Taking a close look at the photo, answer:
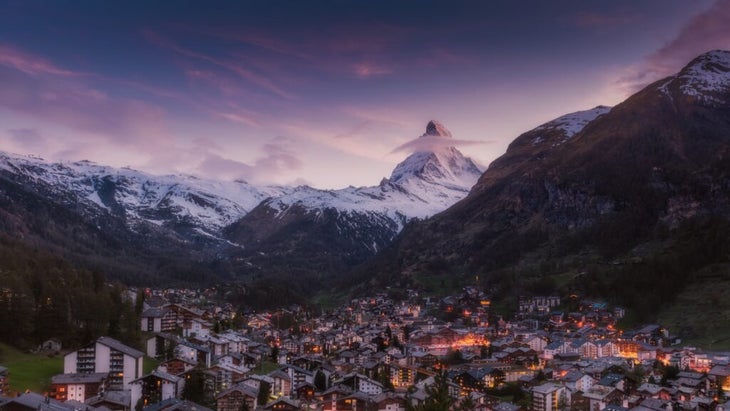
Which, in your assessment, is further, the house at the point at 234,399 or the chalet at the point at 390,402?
the chalet at the point at 390,402

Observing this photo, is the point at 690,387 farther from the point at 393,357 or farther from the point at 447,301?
the point at 447,301

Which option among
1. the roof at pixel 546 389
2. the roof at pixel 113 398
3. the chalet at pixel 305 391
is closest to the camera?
the roof at pixel 113 398

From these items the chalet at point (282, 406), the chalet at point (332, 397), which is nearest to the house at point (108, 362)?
the chalet at point (282, 406)

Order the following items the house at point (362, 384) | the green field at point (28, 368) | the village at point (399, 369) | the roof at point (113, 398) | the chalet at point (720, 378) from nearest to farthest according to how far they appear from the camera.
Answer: the roof at point (113, 398) → the green field at point (28, 368) → the village at point (399, 369) → the chalet at point (720, 378) → the house at point (362, 384)

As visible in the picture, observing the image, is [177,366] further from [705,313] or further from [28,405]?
[705,313]

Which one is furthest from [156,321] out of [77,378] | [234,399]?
[77,378]

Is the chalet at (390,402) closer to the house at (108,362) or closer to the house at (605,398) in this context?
the house at (605,398)

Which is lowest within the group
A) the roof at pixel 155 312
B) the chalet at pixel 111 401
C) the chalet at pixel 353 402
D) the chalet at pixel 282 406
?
the chalet at pixel 353 402
